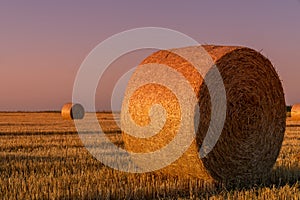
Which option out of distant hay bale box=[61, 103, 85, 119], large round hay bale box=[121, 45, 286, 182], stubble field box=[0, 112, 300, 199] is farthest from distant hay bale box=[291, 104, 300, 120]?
large round hay bale box=[121, 45, 286, 182]

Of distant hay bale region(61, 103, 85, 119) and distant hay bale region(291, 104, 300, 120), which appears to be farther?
distant hay bale region(61, 103, 85, 119)

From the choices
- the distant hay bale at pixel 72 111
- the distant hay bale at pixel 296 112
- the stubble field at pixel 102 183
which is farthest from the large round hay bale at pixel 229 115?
the distant hay bale at pixel 72 111

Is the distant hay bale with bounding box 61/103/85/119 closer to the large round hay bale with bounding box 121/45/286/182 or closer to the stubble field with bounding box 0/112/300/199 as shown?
the stubble field with bounding box 0/112/300/199

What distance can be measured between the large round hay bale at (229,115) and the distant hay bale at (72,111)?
72.6 ft

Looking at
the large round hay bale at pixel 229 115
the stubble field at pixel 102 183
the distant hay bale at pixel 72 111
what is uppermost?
the large round hay bale at pixel 229 115

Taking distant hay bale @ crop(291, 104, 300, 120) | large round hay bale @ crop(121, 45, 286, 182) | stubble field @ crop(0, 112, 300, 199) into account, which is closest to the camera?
stubble field @ crop(0, 112, 300, 199)

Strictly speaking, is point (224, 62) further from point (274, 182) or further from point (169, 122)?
point (274, 182)

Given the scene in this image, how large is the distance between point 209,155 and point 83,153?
4.07 m

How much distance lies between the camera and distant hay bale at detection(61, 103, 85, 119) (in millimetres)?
29156

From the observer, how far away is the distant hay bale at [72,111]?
29.2m

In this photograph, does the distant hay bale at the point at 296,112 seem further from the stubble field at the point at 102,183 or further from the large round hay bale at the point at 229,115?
the large round hay bale at the point at 229,115

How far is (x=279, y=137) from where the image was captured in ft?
24.7

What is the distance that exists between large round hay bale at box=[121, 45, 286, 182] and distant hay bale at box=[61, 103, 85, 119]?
22.1m

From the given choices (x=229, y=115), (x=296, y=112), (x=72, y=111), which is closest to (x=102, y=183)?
(x=229, y=115)
